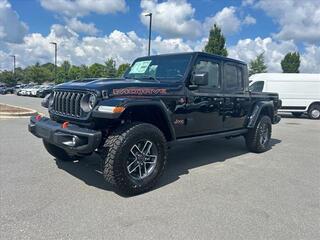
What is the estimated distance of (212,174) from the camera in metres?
5.49

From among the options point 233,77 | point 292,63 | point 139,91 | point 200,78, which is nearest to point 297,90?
point 233,77

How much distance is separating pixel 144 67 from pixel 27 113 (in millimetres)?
8810

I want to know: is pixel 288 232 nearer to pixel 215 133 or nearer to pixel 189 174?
pixel 189 174

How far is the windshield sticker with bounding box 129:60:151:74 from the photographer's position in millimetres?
6082

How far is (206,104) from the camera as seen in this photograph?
5641 mm

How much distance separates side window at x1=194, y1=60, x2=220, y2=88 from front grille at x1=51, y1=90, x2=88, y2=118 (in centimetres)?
213

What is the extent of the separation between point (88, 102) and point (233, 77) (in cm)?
341

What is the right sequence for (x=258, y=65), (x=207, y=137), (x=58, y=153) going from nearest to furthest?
(x=58, y=153) → (x=207, y=137) → (x=258, y=65)

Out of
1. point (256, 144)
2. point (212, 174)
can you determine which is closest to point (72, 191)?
point (212, 174)

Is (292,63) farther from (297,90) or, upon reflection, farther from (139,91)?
(139,91)

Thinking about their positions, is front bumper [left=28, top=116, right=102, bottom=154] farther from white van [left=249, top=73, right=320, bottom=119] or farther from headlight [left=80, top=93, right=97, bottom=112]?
white van [left=249, top=73, right=320, bottom=119]

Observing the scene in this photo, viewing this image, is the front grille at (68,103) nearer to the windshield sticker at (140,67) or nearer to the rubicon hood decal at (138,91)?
the rubicon hood decal at (138,91)

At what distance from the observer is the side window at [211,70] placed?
18.4ft

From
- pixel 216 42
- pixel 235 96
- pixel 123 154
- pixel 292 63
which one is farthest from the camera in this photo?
pixel 292 63
